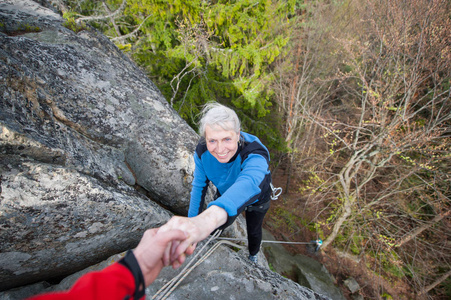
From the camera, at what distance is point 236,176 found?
215cm

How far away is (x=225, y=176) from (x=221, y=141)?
1.93ft

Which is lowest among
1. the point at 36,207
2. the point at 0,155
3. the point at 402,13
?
the point at 36,207

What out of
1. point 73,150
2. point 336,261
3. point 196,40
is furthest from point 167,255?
point 336,261

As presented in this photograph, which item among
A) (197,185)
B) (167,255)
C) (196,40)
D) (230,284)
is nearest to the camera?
(167,255)

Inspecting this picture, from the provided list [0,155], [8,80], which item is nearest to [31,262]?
[0,155]

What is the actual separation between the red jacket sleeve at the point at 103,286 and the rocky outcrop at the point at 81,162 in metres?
1.15

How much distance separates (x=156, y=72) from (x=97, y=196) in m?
4.55

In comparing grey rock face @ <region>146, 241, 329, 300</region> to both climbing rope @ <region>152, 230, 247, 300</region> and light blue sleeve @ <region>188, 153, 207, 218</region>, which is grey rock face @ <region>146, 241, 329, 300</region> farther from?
light blue sleeve @ <region>188, 153, 207, 218</region>

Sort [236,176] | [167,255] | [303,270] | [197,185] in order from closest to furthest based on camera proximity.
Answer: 1. [167,255]
2. [236,176]
3. [197,185]
4. [303,270]

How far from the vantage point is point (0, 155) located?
4.78 feet

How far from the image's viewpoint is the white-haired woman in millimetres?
1171

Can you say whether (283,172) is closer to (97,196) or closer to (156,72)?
(156,72)

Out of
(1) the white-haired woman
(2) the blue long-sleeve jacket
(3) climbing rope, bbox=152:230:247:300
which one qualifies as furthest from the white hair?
(3) climbing rope, bbox=152:230:247:300

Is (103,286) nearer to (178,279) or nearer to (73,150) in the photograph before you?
(178,279)
